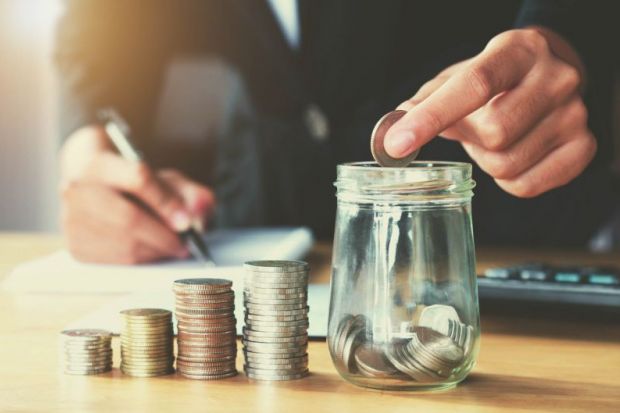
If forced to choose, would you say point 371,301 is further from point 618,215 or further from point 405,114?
point 618,215

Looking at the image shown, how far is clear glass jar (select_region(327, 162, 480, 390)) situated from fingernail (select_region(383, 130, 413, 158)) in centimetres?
2

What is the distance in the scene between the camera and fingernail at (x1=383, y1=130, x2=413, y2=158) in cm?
66

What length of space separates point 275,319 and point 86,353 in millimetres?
156

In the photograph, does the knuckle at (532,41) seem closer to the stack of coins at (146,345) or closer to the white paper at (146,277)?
the white paper at (146,277)

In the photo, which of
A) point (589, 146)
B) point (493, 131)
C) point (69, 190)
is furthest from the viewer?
point (69, 190)

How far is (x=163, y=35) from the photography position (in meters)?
2.40

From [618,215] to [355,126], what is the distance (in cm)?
117

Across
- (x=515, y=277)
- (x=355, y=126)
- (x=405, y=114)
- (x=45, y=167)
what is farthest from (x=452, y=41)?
(x=45, y=167)

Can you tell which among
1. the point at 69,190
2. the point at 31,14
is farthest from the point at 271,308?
the point at 31,14

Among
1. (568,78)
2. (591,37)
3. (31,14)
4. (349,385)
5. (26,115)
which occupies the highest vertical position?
(31,14)

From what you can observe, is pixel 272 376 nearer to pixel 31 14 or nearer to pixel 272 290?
pixel 272 290

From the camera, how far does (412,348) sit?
624 mm

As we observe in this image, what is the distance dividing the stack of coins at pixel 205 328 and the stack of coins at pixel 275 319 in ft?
0.05

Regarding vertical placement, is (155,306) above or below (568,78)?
below
